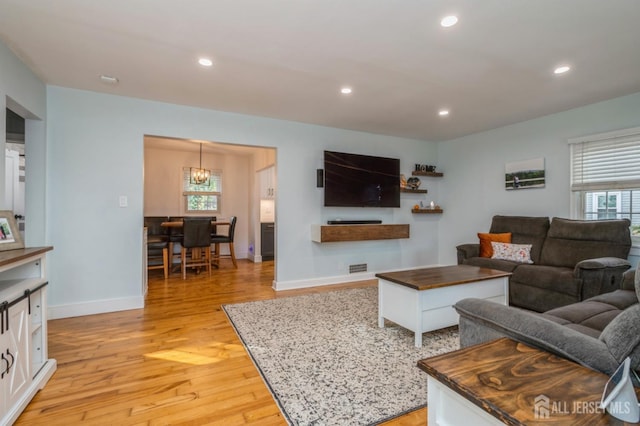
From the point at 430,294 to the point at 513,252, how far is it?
2.06m

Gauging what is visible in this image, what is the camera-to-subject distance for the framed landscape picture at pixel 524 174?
13.7 feet

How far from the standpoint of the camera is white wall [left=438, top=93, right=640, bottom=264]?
3654 millimetres

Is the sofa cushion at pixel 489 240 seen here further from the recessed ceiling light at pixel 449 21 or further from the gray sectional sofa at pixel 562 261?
the recessed ceiling light at pixel 449 21

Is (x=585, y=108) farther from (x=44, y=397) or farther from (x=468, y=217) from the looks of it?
(x=44, y=397)

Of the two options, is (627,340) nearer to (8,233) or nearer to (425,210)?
(8,233)

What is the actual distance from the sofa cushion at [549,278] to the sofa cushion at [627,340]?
2.28 meters

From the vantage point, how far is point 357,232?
452cm

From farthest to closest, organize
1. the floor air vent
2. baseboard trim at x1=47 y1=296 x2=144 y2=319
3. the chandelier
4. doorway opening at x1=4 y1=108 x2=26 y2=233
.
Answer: the chandelier, the floor air vent, doorway opening at x1=4 y1=108 x2=26 y2=233, baseboard trim at x1=47 y1=296 x2=144 y2=319

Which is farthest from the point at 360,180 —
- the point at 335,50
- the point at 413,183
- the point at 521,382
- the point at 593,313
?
the point at 521,382

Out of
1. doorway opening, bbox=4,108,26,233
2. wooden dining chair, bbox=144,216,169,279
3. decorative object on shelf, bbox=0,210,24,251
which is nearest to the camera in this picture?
decorative object on shelf, bbox=0,210,24,251

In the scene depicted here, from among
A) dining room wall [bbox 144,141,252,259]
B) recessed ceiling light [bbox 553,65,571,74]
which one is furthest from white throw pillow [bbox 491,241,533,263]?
dining room wall [bbox 144,141,252,259]

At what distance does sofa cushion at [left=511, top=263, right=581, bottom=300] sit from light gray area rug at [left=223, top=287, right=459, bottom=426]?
1128mm

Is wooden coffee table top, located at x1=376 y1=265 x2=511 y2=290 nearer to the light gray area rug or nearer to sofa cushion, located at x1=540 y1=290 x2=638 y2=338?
the light gray area rug

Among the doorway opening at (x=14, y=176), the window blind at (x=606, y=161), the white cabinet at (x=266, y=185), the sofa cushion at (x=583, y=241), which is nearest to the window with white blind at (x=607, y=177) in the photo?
the window blind at (x=606, y=161)
